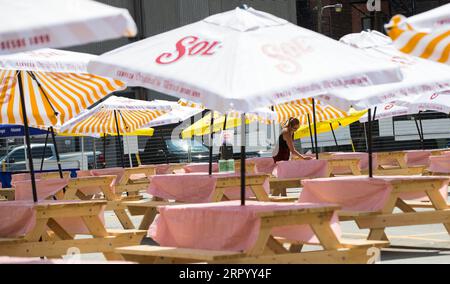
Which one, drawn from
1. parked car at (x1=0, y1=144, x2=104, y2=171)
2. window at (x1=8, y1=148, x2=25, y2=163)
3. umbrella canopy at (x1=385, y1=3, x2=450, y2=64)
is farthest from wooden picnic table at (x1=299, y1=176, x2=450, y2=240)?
window at (x1=8, y1=148, x2=25, y2=163)

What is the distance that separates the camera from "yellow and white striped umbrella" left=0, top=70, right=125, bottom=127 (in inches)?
530

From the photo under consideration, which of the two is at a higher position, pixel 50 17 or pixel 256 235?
pixel 50 17

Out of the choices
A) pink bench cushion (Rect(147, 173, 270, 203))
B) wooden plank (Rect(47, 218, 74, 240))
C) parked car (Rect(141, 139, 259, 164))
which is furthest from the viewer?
parked car (Rect(141, 139, 259, 164))

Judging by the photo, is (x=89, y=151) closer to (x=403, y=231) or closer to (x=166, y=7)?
(x=166, y=7)

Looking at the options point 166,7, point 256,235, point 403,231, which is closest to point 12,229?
point 256,235

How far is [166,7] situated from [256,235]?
3707cm

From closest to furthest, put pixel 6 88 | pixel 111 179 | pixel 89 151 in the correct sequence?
pixel 6 88
pixel 111 179
pixel 89 151

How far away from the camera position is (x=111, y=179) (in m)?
17.0

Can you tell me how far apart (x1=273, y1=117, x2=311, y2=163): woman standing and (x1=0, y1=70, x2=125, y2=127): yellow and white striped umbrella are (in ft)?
24.2

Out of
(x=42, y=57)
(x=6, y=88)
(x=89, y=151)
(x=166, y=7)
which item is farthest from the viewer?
(x=166, y=7)

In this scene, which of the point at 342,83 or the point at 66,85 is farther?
the point at 66,85

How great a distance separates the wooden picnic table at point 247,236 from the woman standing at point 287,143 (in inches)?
446

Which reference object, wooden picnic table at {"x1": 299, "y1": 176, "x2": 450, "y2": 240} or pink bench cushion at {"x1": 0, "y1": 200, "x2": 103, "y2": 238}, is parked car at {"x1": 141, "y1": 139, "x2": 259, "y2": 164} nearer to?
wooden picnic table at {"x1": 299, "y1": 176, "x2": 450, "y2": 240}

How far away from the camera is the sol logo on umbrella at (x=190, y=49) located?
9.04m
